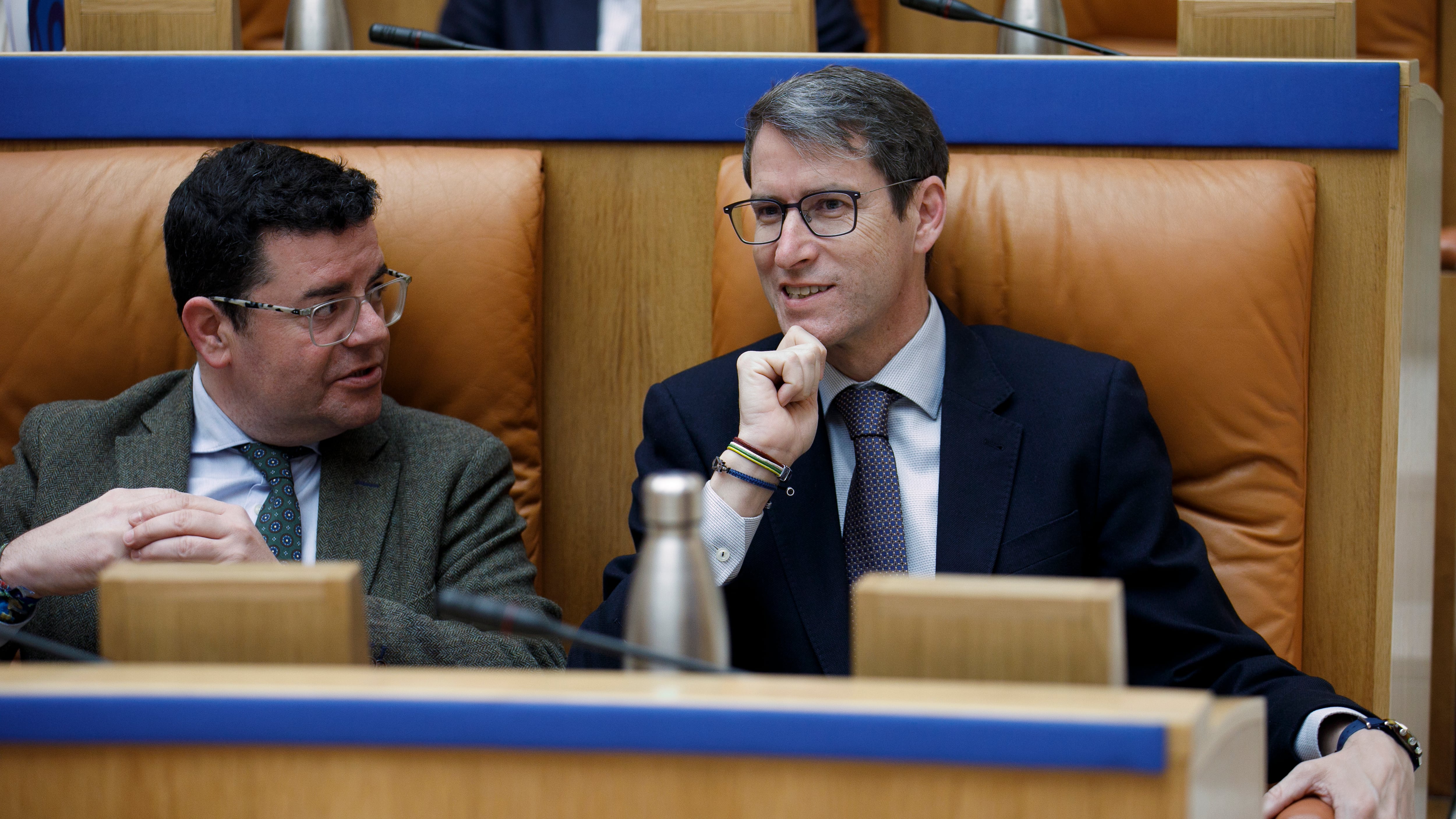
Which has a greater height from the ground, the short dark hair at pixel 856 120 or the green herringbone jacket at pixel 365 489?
the short dark hair at pixel 856 120

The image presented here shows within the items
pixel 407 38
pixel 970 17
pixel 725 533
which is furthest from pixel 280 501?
pixel 970 17

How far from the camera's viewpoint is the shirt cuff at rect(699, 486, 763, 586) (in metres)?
1.29

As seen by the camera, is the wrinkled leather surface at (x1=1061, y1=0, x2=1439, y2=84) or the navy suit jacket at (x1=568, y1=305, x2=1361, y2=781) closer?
the navy suit jacket at (x1=568, y1=305, x2=1361, y2=781)

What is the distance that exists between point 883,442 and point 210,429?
2.69ft

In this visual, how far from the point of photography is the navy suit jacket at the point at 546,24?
7.90 feet

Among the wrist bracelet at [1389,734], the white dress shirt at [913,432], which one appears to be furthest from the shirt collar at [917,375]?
the wrist bracelet at [1389,734]

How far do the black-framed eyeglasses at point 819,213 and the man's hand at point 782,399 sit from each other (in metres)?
0.15

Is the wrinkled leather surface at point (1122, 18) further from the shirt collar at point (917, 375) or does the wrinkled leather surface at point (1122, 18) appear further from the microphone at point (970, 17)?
the shirt collar at point (917, 375)

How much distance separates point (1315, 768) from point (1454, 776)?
127 cm

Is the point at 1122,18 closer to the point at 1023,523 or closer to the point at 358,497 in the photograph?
the point at 1023,523

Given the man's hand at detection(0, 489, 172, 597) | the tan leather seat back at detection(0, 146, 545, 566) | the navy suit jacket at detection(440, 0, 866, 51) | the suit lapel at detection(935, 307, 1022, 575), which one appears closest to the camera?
the man's hand at detection(0, 489, 172, 597)

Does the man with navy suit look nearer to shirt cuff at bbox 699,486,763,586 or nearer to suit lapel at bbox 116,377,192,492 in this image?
shirt cuff at bbox 699,486,763,586

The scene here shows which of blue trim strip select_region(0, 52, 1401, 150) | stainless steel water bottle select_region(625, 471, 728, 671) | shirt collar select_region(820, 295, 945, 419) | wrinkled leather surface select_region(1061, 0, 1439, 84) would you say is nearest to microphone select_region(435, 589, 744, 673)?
stainless steel water bottle select_region(625, 471, 728, 671)

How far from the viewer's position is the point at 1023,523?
1370 mm
